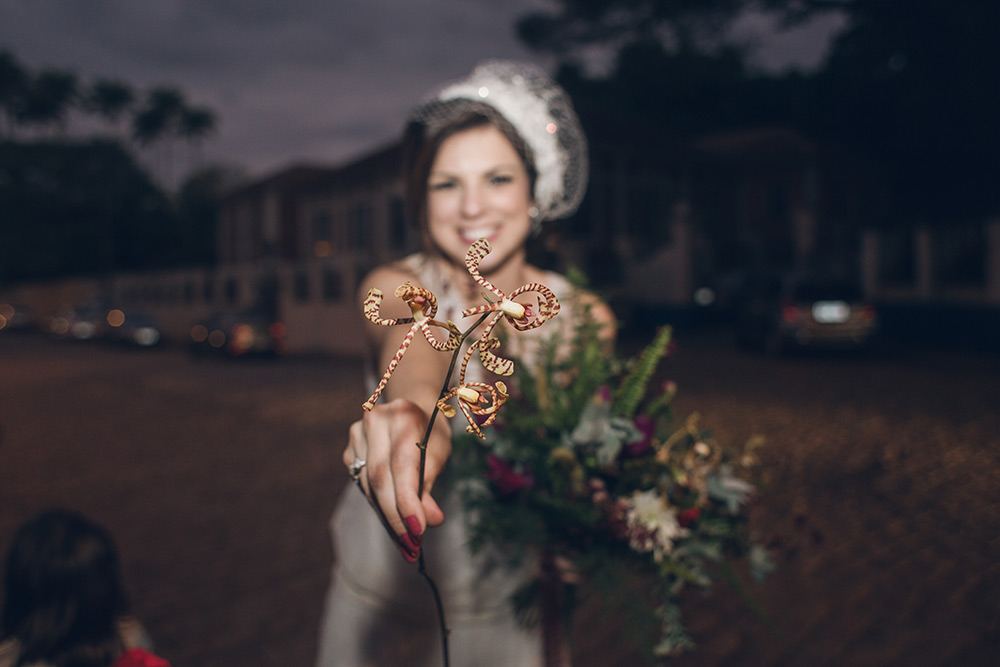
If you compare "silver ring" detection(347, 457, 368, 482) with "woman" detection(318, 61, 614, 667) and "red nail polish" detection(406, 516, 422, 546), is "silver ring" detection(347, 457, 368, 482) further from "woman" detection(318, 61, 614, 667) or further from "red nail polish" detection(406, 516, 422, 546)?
"woman" detection(318, 61, 614, 667)

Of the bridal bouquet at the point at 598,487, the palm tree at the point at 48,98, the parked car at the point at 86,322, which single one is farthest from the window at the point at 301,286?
the palm tree at the point at 48,98

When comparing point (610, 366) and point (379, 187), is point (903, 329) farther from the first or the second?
point (610, 366)

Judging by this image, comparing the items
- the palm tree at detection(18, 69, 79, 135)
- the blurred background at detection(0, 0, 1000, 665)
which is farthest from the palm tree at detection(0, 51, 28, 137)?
the blurred background at detection(0, 0, 1000, 665)

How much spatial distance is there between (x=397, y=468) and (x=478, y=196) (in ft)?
2.76

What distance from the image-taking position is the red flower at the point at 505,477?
4.45ft

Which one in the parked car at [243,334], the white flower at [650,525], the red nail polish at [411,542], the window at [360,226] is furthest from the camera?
the window at [360,226]

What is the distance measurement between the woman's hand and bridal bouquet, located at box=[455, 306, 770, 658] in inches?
24.8

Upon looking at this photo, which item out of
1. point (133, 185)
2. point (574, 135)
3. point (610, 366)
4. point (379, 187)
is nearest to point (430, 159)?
point (574, 135)

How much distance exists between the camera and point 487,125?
5.01ft

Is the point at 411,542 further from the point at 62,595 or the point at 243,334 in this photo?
the point at 243,334

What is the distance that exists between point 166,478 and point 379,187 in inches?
696

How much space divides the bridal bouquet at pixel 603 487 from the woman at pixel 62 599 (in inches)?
56.7

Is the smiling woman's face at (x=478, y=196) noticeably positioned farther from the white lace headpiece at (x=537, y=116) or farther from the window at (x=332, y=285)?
the window at (x=332, y=285)

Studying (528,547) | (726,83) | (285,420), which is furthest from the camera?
(726,83)
